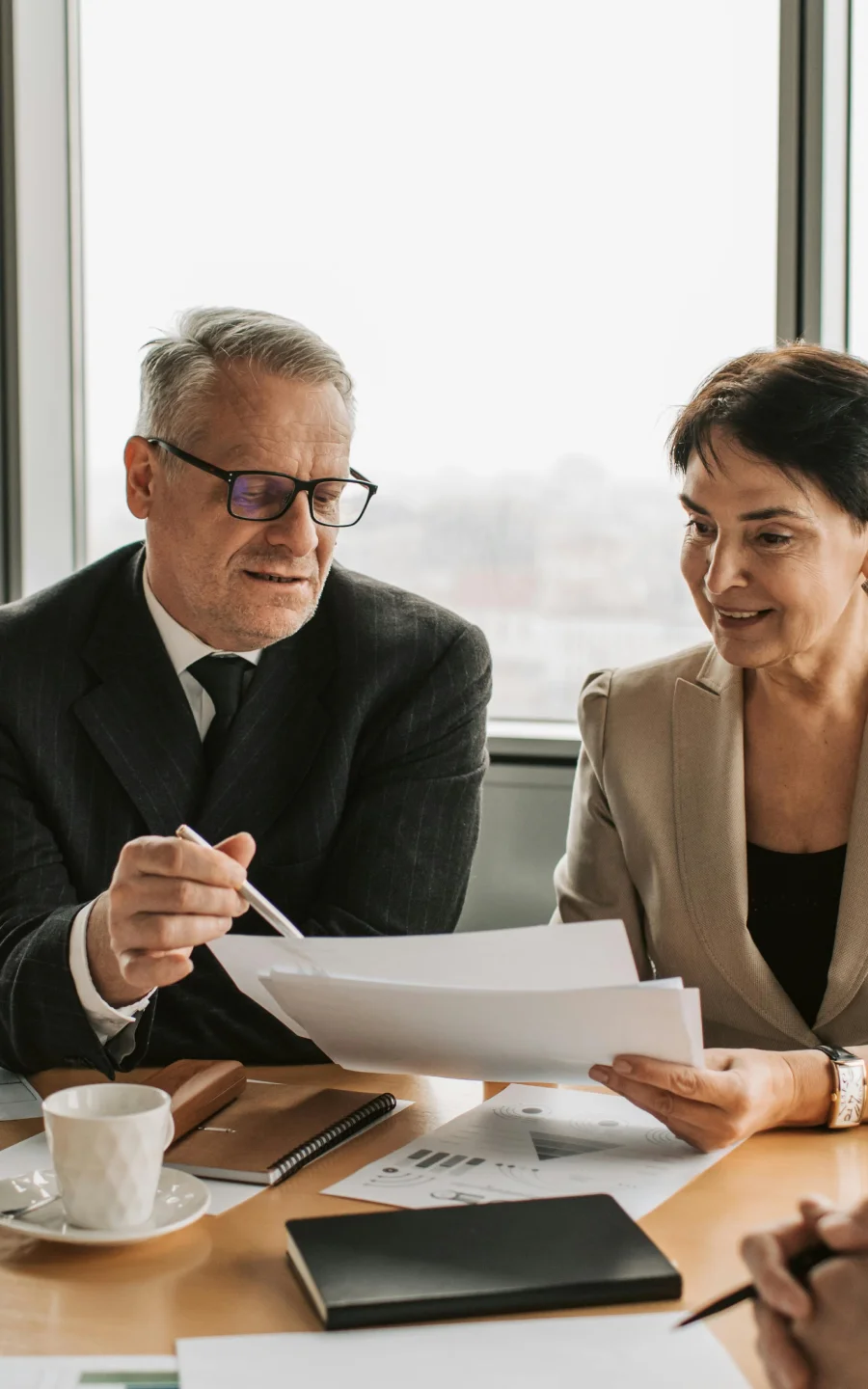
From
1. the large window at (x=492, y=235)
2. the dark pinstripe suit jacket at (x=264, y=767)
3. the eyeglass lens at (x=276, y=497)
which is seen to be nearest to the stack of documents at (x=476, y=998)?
the dark pinstripe suit jacket at (x=264, y=767)

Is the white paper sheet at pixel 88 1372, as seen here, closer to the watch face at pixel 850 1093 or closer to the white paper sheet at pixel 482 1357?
the white paper sheet at pixel 482 1357

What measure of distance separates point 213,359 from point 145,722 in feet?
1.61

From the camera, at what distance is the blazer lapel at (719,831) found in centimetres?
168

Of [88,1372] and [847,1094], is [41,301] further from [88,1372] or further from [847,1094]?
[88,1372]

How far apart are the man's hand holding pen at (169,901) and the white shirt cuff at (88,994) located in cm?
12

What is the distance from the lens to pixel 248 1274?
964mm

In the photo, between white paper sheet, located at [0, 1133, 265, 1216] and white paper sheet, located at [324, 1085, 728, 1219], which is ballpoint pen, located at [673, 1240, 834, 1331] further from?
white paper sheet, located at [0, 1133, 265, 1216]

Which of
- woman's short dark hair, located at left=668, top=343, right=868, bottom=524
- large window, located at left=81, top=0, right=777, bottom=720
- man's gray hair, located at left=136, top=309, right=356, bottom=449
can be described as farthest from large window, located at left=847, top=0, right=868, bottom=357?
man's gray hair, located at left=136, top=309, right=356, bottom=449

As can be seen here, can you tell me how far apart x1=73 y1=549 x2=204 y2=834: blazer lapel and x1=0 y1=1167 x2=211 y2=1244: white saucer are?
0.64 m

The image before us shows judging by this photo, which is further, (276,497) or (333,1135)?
(276,497)

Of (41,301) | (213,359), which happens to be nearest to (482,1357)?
(213,359)

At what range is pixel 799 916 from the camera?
1.75m

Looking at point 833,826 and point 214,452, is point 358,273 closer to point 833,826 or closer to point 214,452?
point 214,452

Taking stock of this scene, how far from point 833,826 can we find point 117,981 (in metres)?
0.95
